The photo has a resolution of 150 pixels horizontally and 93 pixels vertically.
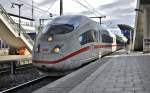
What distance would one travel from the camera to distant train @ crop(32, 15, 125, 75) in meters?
16.0

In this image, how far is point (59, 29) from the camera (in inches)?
675

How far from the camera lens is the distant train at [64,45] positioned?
16.0 meters

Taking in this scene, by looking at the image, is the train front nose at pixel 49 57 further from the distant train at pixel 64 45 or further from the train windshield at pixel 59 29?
the train windshield at pixel 59 29

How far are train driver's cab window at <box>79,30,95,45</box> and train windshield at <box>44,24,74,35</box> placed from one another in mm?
671

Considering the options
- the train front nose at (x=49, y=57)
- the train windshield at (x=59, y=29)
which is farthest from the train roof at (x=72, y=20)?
the train front nose at (x=49, y=57)

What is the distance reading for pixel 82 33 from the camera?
57.8 feet

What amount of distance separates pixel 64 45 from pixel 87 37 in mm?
2423

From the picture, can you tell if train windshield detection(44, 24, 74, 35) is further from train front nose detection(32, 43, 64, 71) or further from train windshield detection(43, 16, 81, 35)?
train front nose detection(32, 43, 64, 71)

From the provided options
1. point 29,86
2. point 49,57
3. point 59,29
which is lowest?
point 29,86

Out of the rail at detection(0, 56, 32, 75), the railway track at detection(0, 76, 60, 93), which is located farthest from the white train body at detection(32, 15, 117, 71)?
the rail at detection(0, 56, 32, 75)

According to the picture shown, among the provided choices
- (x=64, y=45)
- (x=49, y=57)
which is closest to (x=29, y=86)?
(x=49, y=57)

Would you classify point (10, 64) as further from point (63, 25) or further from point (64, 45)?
point (64, 45)

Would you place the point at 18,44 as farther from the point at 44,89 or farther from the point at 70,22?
the point at 44,89

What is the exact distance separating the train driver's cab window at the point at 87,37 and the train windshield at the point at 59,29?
67 cm
